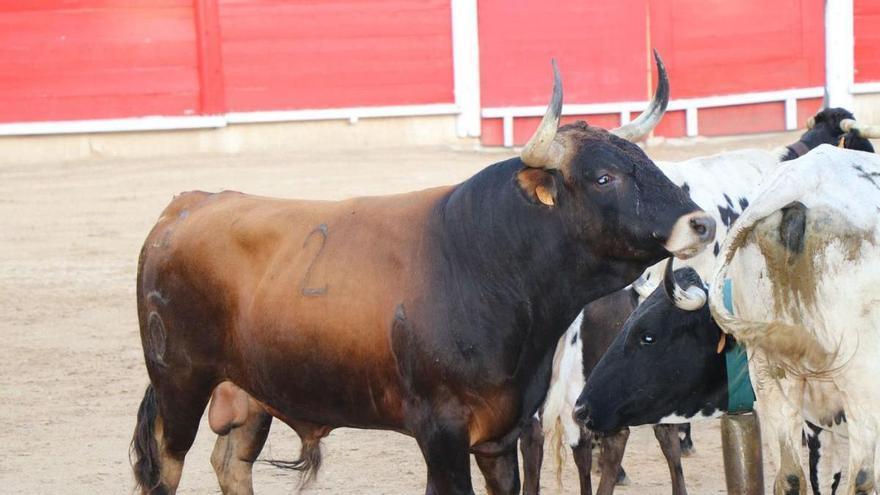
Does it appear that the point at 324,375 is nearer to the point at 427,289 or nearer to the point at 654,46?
the point at 427,289

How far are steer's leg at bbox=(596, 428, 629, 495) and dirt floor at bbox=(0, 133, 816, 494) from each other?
0.19 meters

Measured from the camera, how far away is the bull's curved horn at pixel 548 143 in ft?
12.2

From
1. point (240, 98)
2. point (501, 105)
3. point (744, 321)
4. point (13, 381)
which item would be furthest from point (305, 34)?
point (744, 321)

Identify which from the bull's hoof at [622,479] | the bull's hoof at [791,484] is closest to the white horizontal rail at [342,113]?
the bull's hoof at [622,479]

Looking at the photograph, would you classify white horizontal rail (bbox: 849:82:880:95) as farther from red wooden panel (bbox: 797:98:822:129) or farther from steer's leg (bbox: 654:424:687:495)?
steer's leg (bbox: 654:424:687:495)

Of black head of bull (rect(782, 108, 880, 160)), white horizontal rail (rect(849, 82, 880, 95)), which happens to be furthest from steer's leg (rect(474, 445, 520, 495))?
white horizontal rail (rect(849, 82, 880, 95))

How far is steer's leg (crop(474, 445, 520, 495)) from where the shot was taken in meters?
4.16

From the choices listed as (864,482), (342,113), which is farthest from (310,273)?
(342,113)

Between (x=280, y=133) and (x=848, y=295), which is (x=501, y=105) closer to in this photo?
(x=280, y=133)

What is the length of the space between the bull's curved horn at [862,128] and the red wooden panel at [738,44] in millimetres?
7037

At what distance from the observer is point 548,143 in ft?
12.4

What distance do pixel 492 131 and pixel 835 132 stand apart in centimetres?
659

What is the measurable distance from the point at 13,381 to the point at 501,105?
23.2 ft

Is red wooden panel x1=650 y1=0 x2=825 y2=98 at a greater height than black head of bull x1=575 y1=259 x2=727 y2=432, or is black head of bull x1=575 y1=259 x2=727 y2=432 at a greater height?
red wooden panel x1=650 y1=0 x2=825 y2=98
